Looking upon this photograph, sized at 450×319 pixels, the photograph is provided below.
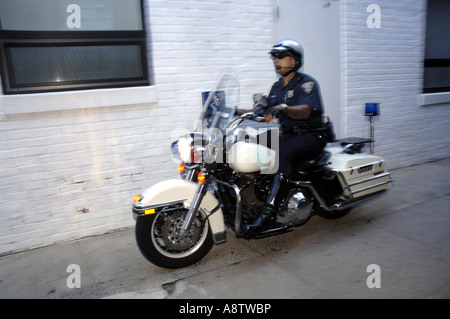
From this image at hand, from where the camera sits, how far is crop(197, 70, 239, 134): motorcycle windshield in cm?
345

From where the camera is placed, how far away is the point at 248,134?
3.66 meters

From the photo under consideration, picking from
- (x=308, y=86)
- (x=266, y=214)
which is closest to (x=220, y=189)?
(x=266, y=214)

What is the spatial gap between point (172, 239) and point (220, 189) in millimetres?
661

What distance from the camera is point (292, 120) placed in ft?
12.9

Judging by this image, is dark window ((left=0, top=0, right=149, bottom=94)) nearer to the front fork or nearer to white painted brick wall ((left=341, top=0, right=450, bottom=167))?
the front fork

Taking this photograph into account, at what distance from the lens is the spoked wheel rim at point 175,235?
10.9ft

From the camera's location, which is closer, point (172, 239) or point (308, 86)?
point (172, 239)

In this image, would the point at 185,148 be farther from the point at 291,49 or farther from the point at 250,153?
the point at 291,49

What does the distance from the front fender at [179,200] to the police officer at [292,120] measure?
271mm

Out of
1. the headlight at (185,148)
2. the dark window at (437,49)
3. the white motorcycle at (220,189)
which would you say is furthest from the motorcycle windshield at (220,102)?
the dark window at (437,49)

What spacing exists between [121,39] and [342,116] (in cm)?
363
